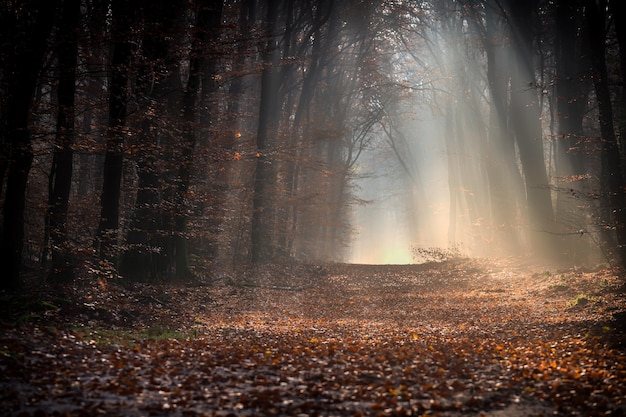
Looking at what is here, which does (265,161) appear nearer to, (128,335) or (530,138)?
(530,138)

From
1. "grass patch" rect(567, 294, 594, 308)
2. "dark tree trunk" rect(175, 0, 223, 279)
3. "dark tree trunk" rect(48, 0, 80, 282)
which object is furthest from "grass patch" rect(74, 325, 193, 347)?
"grass patch" rect(567, 294, 594, 308)

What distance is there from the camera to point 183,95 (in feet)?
54.9

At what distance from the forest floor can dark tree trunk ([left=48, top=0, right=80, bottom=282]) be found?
77 cm

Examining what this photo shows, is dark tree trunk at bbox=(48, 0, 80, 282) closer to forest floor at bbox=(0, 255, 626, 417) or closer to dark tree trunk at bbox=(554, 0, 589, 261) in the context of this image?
forest floor at bbox=(0, 255, 626, 417)

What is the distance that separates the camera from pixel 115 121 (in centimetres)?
1306

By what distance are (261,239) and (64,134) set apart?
535 inches

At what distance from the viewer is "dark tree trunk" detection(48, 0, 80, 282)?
11.7 meters

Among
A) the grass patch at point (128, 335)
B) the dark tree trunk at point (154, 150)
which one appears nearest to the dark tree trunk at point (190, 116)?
the dark tree trunk at point (154, 150)

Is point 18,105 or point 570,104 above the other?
point 570,104

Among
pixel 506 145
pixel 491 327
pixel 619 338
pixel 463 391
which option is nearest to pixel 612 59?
pixel 506 145

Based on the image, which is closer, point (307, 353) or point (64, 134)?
point (307, 353)

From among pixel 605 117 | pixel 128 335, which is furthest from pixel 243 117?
pixel 128 335

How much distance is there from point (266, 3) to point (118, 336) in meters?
18.4

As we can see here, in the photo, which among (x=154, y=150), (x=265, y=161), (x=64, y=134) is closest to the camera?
(x=64, y=134)
